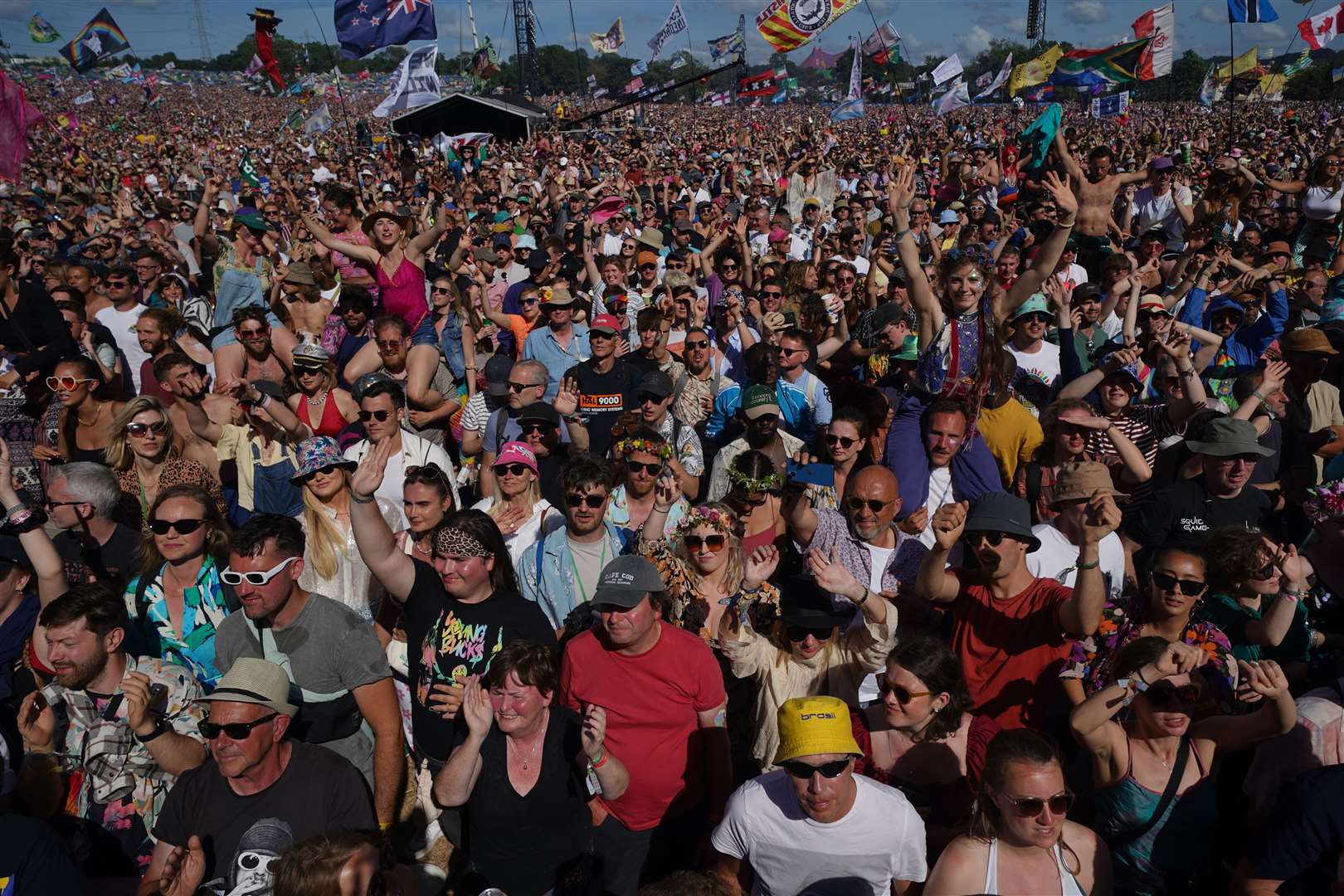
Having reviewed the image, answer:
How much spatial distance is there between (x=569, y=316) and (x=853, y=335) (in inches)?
89.3

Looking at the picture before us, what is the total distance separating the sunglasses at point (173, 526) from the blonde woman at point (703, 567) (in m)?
2.02

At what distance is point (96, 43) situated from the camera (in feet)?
87.3

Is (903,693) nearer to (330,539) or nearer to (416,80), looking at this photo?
(330,539)

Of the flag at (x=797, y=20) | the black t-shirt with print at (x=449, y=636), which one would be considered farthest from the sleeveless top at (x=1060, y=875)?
the flag at (x=797, y=20)

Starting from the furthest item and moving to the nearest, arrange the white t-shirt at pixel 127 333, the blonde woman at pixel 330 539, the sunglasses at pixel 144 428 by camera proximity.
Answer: the white t-shirt at pixel 127 333 → the sunglasses at pixel 144 428 → the blonde woman at pixel 330 539

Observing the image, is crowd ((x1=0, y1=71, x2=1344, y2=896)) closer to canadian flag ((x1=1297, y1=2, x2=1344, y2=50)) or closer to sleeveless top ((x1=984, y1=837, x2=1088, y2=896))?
sleeveless top ((x1=984, y1=837, x2=1088, y2=896))

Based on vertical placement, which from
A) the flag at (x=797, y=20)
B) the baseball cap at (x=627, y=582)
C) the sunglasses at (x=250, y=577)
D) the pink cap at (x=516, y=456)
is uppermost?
the flag at (x=797, y=20)

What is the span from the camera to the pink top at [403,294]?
7.30 m

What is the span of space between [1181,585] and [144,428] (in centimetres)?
515

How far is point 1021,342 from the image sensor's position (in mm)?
6082

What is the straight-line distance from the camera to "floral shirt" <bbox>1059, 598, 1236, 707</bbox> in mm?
3111

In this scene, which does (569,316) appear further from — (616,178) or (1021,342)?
(616,178)

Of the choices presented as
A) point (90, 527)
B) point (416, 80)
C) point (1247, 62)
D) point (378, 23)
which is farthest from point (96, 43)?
point (1247, 62)

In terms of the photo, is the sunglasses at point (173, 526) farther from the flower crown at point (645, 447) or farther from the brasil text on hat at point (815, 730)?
the brasil text on hat at point (815, 730)
